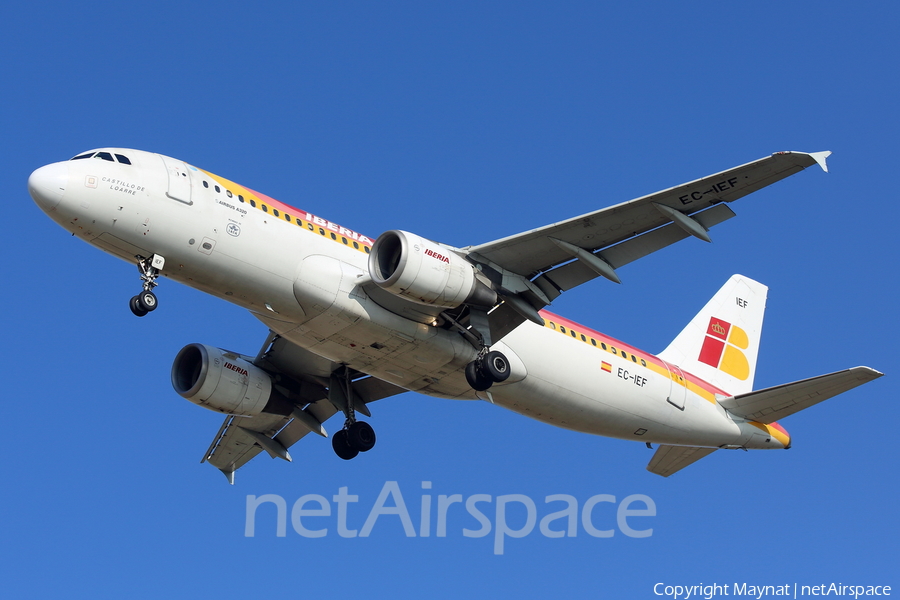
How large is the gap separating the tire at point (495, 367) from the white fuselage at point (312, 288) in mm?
587

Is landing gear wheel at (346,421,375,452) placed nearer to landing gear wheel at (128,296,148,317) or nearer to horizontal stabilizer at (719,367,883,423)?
landing gear wheel at (128,296,148,317)

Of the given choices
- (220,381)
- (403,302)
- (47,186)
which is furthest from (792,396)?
(47,186)

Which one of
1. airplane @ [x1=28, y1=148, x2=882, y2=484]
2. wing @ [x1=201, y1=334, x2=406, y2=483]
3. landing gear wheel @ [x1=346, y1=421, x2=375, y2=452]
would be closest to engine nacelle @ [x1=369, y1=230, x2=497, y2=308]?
airplane @ [x1=28, y1=148, x2=882, y2=484]

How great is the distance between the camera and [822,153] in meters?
21.8

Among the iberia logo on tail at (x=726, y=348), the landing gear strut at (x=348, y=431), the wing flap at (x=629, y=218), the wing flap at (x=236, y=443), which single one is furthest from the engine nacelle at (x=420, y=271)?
the iberia logo on tail at (x=726, y=348)

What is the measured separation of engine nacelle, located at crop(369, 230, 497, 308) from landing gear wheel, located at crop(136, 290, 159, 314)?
15.8 ft

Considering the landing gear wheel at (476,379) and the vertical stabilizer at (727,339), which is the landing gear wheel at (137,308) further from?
the vertical stabilizer at (727,339)

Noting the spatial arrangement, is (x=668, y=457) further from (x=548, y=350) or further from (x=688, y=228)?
(x=688, y=228)

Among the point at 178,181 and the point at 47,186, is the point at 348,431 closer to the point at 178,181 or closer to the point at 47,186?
the point at 178,181

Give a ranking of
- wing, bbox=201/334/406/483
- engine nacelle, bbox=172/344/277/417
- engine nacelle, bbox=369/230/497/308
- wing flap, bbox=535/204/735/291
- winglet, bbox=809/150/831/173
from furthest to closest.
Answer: wing, bbox=201/334/406/483 < engine nacelle, bbox=172/344/277/417 < wing flap, bbox=535/204/735/291 < engine nacelle, bbox=369/230/497/308 < winglet, bbox=809/150/831/173

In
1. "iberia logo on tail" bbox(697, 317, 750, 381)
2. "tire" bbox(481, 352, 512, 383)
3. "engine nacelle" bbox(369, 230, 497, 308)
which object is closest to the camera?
"engine nacelle" bbox(369, 230, 497, 308)

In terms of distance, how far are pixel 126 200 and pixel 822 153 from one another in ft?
48.3

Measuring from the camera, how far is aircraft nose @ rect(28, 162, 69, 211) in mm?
22422

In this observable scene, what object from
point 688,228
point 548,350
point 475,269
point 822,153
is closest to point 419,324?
point 475,269
